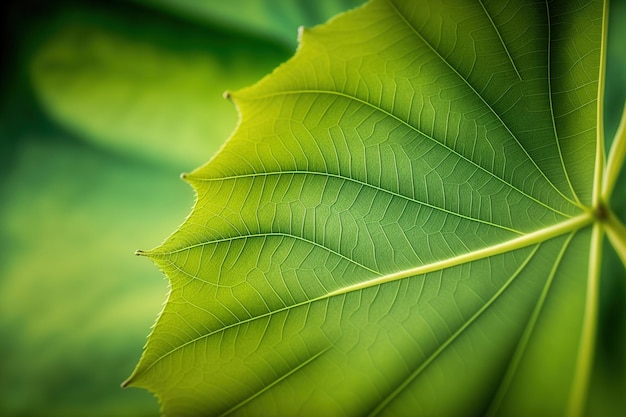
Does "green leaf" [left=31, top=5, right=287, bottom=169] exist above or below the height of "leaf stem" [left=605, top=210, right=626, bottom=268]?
above

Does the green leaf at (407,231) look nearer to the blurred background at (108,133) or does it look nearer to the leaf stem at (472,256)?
the leaf stem at (472,256)

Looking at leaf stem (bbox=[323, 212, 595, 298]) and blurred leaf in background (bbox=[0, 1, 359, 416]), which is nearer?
leaf stem (bbox=[323, 212, 595, 298])

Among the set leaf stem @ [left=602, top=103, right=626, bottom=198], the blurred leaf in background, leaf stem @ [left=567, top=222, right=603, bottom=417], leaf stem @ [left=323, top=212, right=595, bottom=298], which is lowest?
leaf stem @ [left=567, top=222, right=603, bottom=417]

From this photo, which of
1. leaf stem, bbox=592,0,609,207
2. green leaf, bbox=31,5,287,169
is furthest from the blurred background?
leaf stem, bbox=592,0,609,207

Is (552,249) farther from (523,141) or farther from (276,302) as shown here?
(276,302)

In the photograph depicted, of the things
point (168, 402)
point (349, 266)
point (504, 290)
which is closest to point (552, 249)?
point (504, 290)

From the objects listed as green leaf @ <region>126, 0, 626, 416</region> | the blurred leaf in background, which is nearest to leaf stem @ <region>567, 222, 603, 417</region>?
green leaf @ <region>126, 0, 626, 416</region>

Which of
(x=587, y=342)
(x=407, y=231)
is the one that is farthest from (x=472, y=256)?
(x=587, y=342)

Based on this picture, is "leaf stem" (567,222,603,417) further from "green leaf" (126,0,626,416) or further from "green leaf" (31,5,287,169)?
"green leaf" (31,5,287,169)
